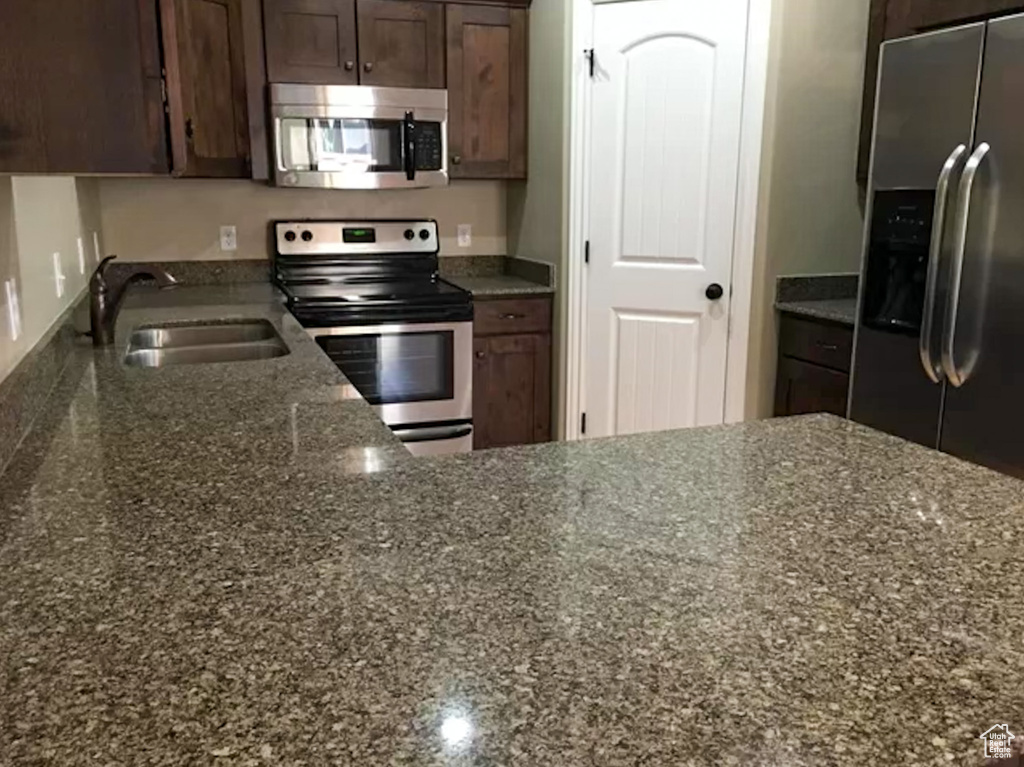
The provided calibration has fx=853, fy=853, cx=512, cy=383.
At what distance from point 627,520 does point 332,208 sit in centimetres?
323

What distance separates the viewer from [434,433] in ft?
12.0

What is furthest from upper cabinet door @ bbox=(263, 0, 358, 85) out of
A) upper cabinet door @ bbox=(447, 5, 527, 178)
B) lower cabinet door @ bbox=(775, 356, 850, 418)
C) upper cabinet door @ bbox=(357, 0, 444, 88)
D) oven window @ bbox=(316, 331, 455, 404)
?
lower cabinet door @ bbox=(775, 356, 850, 418)

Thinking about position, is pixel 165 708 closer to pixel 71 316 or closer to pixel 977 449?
pixel 71 316

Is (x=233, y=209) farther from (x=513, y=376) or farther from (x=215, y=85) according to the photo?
(x=513, y=376)

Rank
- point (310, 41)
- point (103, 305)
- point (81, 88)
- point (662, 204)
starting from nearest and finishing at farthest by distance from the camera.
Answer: point (81, 88)
point (103, 305)
point (662, 204)
point (310, 41)

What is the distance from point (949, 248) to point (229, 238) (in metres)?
2.94

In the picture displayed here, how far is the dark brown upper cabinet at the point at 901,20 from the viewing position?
2570 millimetres

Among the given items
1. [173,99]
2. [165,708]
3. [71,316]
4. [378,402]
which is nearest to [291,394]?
[173,99]

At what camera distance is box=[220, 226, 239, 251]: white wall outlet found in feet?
12.7

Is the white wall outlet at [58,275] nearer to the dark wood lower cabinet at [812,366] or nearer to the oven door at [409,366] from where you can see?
the oven door at [409,366]

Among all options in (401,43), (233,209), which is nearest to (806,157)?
(401,43)

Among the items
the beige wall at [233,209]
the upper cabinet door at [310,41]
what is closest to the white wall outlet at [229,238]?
the beige wall at [233,209]

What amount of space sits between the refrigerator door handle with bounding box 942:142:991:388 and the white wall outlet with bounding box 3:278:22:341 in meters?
2.31

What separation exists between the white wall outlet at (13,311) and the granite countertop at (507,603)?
304mm
